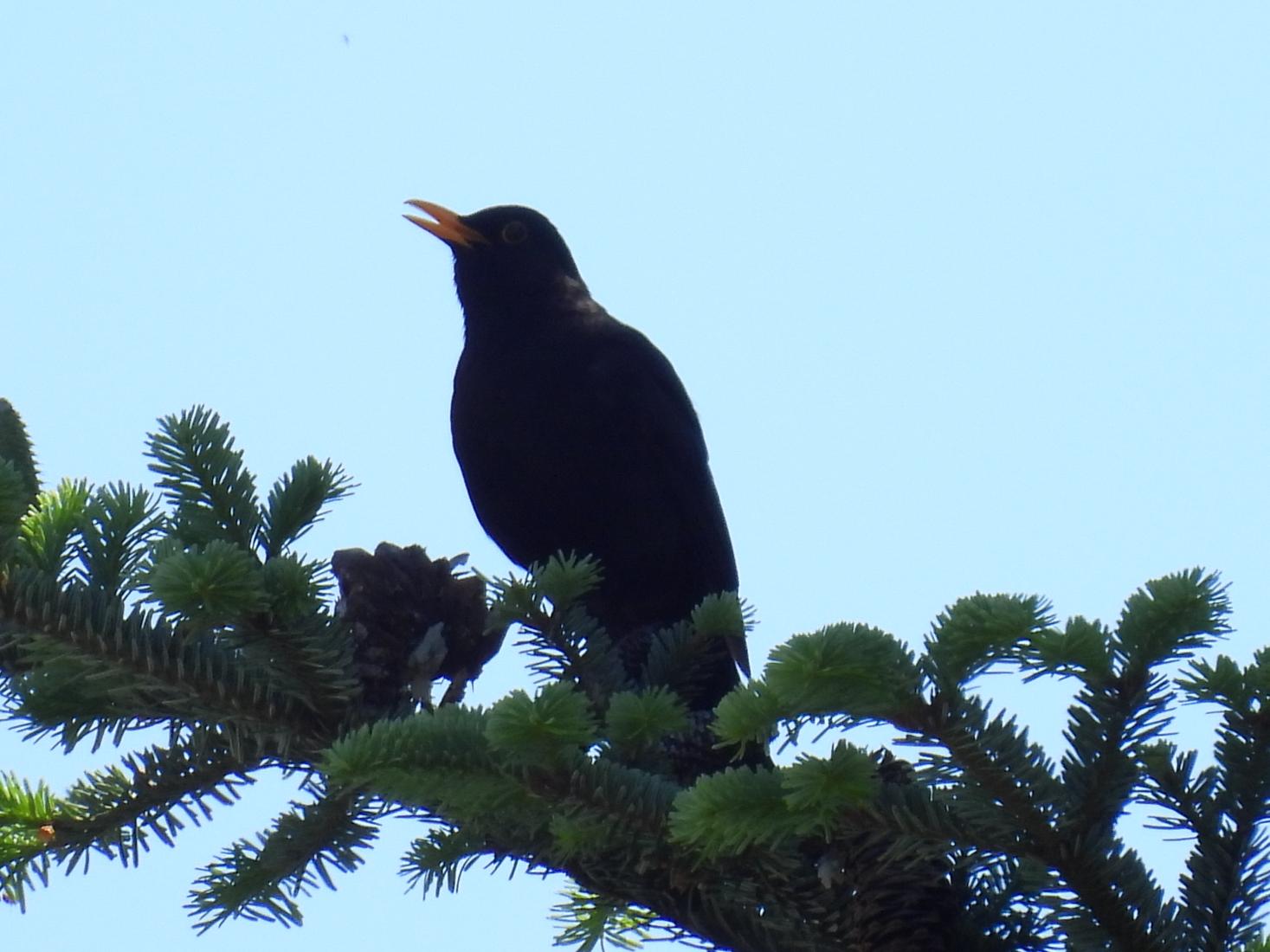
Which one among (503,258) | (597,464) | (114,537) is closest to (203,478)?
(114,537)

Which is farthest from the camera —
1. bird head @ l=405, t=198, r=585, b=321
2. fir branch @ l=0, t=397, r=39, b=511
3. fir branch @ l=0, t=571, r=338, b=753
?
bird head @ l=405, t=198, r=585, b=321

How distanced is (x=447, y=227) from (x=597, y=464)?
136 cm

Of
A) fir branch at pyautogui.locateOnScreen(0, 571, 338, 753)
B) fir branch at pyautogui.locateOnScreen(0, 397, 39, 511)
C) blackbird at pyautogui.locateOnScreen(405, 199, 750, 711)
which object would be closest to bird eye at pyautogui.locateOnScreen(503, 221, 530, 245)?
blackbird at pyautogui.locateOnScreen(405, 199, 750, 711)

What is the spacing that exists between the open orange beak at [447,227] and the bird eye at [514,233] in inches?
3.1

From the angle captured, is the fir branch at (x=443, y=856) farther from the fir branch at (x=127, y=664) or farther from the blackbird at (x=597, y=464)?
the blackbird at (x=597, y=464)

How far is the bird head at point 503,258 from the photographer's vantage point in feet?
15.4

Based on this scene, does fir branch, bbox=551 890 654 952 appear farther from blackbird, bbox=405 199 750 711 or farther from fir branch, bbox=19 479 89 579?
blackbird, bbox=405 199 750 711

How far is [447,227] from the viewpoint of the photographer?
4.99m

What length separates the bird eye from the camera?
4996 mm

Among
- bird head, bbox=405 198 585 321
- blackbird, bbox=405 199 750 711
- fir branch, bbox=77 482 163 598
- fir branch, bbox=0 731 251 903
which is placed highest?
bird head, bbox=405 198 585 321

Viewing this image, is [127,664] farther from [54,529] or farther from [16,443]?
[16,443]

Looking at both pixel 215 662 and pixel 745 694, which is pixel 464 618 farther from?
pixel 745 694

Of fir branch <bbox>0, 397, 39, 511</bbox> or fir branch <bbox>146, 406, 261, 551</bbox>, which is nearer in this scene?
fir branch <bbox>146, 406, 261, 551</bbox>

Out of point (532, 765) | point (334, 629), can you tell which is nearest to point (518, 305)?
point (334, 629)
